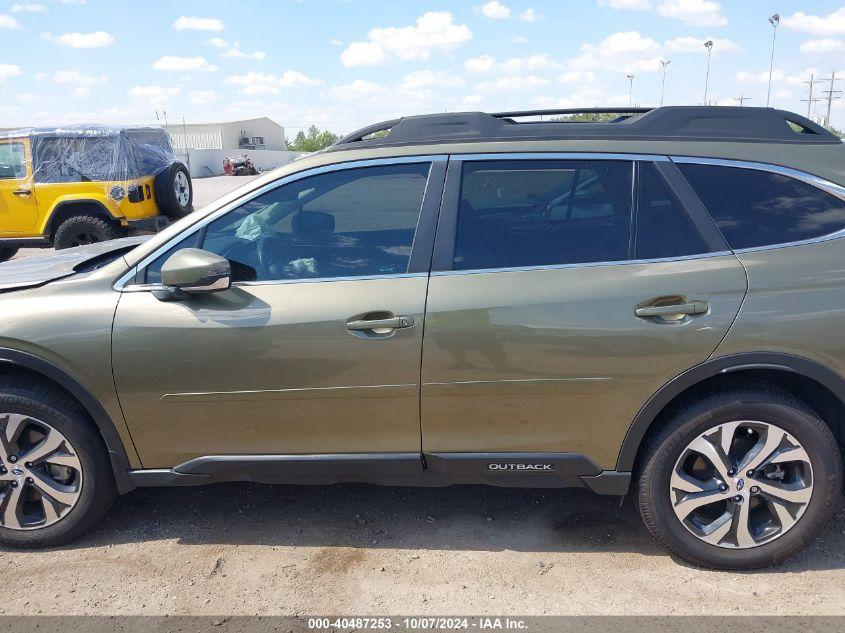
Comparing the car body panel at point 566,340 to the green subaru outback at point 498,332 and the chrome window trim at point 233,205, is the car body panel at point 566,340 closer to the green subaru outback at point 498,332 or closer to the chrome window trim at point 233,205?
the green subaru outback at point 498,332

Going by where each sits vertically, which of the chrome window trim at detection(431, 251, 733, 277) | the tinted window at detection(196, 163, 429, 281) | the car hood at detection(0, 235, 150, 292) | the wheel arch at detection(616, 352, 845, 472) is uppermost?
the tinted window at detection(196, 163, 429, 281)

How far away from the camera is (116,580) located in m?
2.75

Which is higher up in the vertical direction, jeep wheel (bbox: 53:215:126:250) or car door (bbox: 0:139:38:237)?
car door (bbox: 0:139:38:237)

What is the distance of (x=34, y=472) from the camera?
9.37 ft

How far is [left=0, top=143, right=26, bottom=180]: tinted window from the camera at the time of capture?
30.8ft

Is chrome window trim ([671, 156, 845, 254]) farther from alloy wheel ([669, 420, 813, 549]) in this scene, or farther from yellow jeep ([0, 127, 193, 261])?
yellow jeep ([0, 127, 193, 261])

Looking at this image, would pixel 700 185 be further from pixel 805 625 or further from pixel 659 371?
pixel 805 625

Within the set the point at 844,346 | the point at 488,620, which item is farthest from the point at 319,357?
the point at 844,346

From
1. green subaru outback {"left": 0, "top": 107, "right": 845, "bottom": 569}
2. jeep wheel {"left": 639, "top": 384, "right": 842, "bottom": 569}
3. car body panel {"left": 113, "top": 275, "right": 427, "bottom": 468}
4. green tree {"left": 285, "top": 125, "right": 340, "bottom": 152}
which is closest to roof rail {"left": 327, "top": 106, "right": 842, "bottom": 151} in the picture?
green subaru outback {"left": 0, "top": 107, "right": 845, "bottom": 569}

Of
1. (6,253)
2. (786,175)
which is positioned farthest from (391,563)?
(6,253)

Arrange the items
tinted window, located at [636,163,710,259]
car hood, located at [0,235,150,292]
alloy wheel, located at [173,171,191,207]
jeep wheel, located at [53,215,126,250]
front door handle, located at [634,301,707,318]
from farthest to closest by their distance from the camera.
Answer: alloy wheel, located at [173,171,191,207] < jeep wheel, located at [53,215,126,250] < car hood, located at [0,235,150,292] < tinted window, located at [636,163,710,259] < front door handle, located at [634,301,707,318]

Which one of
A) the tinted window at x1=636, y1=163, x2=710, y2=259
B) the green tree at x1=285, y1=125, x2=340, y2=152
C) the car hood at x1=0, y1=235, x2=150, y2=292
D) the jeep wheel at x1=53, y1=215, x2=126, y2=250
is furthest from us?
the green tree at x1=285, y1=125, x2=340, y2=152

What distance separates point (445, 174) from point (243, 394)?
1.27 metres

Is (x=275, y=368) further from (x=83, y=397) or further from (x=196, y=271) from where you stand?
(x=83, y=397)
